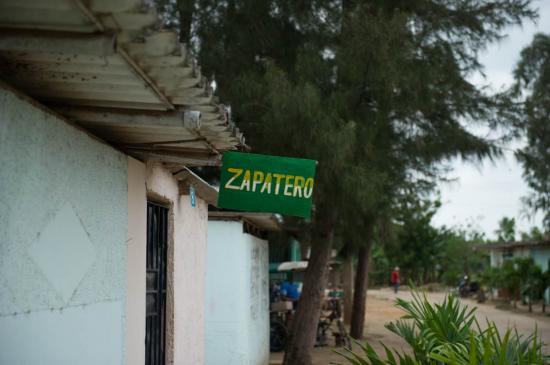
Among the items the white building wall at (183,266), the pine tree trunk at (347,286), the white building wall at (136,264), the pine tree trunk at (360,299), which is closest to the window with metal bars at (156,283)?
the white building wall at (183,266)

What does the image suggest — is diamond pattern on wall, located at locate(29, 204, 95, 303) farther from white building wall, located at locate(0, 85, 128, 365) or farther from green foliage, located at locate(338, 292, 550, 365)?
green foliage, located at locate(338, 292, 550, 365)

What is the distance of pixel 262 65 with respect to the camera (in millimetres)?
13812

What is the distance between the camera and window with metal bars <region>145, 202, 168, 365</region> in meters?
7.29

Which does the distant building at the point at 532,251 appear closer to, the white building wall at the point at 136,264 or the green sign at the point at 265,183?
the green sign at the point at 265,183

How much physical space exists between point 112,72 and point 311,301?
38.4 feet

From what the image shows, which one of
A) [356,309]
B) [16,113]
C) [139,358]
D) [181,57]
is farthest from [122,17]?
[356,309]

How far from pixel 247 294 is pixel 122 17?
1000 centimetres

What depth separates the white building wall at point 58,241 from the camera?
13.0 feet

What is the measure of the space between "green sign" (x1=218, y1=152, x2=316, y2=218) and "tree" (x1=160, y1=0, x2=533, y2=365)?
219 inches

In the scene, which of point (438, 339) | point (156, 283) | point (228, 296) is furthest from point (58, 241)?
point (228, 296)

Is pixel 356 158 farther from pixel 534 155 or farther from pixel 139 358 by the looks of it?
pixel 139 358

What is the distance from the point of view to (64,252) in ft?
15.4

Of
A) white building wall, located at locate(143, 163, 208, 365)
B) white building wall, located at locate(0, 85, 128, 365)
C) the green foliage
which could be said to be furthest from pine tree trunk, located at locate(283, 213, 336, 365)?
white building wall, located at locate(0, 85, 128, 365)

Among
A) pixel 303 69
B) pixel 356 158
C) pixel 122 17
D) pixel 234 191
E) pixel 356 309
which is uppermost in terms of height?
pixel 303 69
